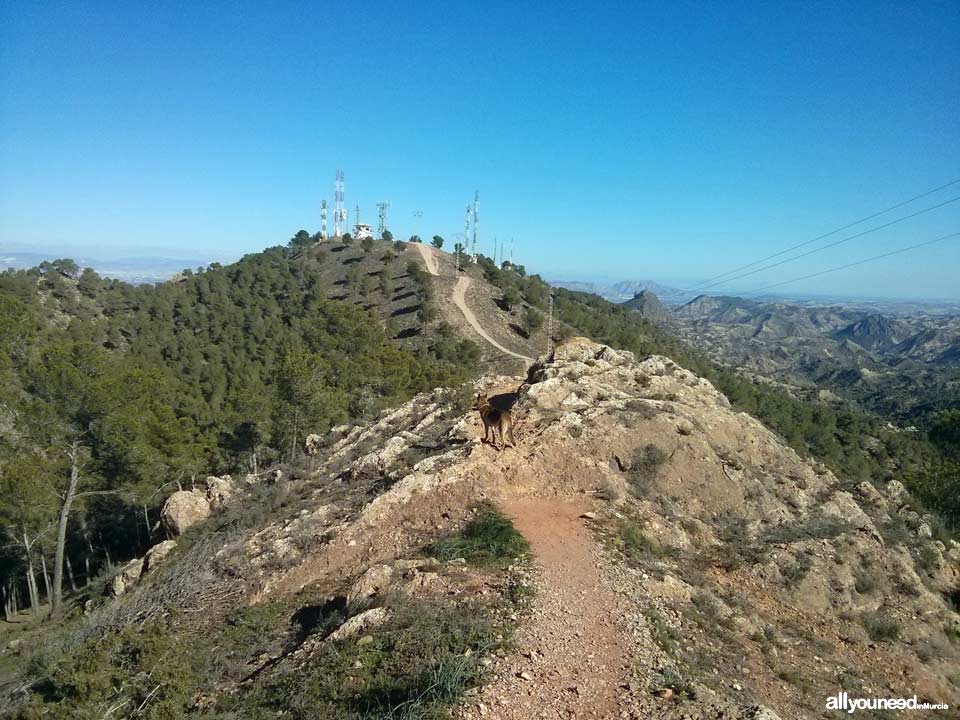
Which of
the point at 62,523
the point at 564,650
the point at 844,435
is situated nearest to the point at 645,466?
the point at 564,650

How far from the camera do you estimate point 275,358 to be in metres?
50.5

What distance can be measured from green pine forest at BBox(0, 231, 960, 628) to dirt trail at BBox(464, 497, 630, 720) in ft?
58.5

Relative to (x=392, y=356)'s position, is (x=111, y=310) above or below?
above

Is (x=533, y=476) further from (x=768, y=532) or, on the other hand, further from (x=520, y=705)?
(x=520, y=705)

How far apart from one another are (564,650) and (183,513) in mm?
14511

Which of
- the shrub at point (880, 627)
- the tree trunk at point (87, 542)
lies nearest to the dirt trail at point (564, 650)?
the shrub at point (880, 627)

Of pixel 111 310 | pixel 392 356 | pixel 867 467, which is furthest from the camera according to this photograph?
pixel 111 310

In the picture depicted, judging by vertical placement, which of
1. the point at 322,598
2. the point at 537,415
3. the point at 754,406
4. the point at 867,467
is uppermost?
the point at 537,415

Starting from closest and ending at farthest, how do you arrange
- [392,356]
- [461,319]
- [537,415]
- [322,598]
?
1. [322,598]
2. [537,415]
3. [392,356]
4. [461,319]

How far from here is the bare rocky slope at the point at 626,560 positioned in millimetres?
9055

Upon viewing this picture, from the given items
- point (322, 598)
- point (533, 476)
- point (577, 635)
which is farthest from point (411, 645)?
point (533, 476)

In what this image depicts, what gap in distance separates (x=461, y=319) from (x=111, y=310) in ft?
146

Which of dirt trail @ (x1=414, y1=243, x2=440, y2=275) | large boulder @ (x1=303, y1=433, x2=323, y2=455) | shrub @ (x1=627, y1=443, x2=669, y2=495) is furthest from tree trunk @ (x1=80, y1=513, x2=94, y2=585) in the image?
dirt trail @ (x1=414, y1=243, x2=440, y2=275)

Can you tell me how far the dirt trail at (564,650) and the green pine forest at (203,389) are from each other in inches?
703
